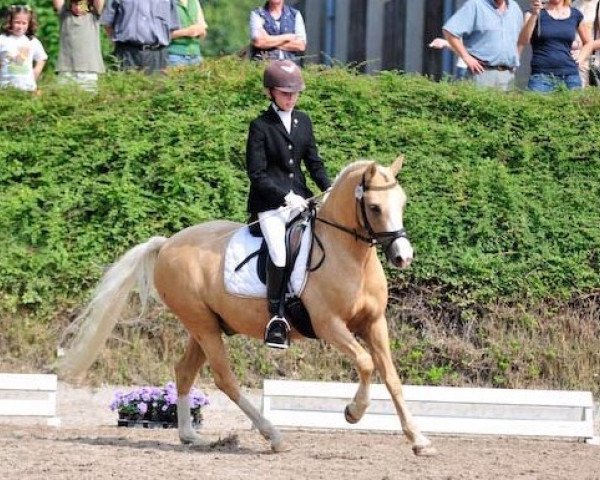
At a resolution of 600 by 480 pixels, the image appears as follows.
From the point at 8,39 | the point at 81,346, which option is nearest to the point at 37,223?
the point at 8,39

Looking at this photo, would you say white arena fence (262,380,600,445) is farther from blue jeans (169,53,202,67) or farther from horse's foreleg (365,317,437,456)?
blue jeans (169,53,202,67)

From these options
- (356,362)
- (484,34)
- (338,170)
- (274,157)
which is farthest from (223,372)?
(484,34)

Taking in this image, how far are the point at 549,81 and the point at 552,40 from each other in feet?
1.70

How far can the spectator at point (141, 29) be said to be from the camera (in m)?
17.4

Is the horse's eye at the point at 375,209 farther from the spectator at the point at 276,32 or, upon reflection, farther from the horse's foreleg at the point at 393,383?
the spectator at the point at 276,32

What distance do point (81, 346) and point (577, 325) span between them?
16.9ft

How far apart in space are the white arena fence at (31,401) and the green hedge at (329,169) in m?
2.58

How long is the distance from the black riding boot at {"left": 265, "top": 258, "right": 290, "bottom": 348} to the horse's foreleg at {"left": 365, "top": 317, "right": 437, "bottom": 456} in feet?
2.00

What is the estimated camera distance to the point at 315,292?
11.4m

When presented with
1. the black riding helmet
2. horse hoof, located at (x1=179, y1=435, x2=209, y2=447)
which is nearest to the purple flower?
horse hoof, located at (x1=179, y1=435, x2=209, y2=447)

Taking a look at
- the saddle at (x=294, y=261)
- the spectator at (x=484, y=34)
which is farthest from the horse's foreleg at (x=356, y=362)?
the spectator at (x=484, y=34)

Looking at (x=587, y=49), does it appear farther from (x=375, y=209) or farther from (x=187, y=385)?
(x=375, y=209)

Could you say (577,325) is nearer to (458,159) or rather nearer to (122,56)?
(458,159)

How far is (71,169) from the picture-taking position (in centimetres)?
1666
